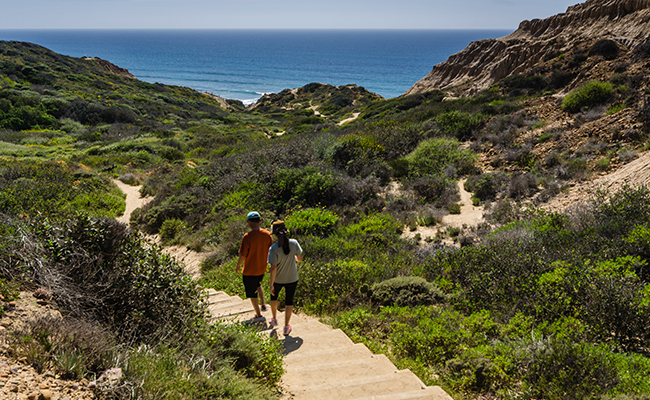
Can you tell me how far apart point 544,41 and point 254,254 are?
113 ft

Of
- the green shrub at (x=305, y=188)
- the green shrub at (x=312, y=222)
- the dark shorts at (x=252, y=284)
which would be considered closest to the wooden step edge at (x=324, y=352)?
the dark shorts at (x=252, y=284)

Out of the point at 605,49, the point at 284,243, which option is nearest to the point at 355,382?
the point at 284,243

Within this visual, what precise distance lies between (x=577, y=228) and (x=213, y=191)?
40.6 ft

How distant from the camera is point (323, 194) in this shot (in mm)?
12891

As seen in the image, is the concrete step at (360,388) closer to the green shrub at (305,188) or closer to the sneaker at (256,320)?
the sneaker at (256,320)

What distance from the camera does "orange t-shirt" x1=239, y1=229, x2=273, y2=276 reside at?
18.7 ft

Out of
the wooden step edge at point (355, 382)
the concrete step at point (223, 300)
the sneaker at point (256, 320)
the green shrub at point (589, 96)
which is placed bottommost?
the concrete step at point (223, 300)

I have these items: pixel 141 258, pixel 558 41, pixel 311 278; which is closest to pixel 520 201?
pixel 311 278

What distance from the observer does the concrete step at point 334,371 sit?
4160 millimetres

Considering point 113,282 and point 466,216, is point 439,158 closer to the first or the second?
point 466,216

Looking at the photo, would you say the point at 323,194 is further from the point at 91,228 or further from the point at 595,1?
the point at 595,1

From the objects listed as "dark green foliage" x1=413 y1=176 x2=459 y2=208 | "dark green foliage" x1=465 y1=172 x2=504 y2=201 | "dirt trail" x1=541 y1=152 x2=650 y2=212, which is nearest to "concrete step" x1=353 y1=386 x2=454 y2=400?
"dirt trail" x1=541 y1=152 x2=650 y2=212

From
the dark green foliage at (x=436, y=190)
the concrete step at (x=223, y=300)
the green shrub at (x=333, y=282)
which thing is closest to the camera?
the concrete step at (x=223, y=300)

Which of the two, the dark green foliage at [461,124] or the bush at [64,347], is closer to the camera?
the bush at [64,347]
